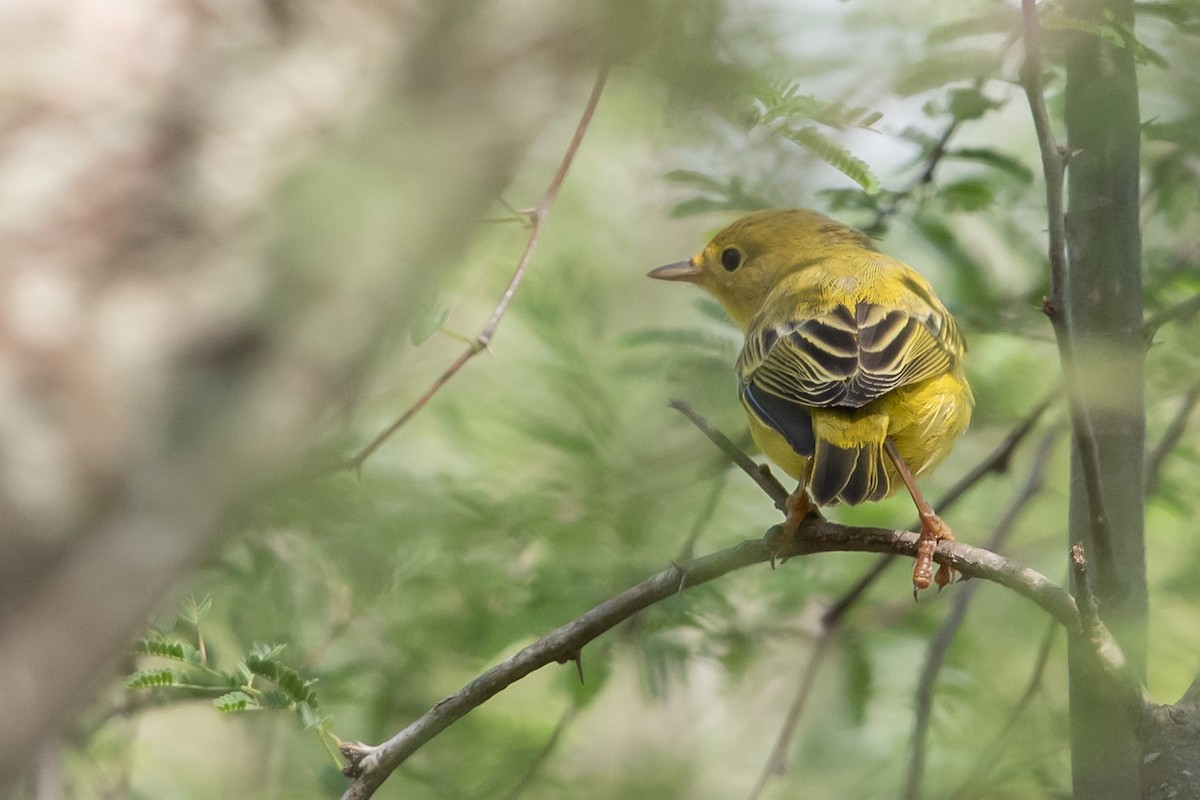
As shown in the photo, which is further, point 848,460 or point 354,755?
point 848,460

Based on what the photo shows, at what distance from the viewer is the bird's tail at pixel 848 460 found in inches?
142

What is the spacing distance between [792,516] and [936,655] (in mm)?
1080

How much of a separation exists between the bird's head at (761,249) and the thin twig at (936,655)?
131 cm

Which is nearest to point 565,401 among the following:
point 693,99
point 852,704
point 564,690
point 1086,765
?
point 564,690

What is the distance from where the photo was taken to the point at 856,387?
12.9 feet

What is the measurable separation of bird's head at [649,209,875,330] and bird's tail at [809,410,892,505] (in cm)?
178

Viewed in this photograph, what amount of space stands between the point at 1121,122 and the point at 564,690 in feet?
8.63

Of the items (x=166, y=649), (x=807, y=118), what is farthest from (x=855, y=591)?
(x=166, y=649)

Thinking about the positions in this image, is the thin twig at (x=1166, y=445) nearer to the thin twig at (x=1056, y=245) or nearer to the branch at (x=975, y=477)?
the branch at (x=975, y=477)

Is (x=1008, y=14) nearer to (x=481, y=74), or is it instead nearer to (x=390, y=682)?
(x=481, y=74)

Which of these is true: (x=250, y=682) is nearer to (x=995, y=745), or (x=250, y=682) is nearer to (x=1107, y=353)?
(x=1107, y=353)

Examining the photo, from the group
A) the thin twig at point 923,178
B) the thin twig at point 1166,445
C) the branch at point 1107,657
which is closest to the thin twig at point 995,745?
the thin twig at point 1166,445

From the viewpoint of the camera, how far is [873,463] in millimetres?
3809

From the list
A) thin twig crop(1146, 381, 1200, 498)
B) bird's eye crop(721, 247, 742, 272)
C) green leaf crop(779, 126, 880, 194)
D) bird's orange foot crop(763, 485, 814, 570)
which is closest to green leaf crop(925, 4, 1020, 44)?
green leaf crop(779, 126, 880, 194)
